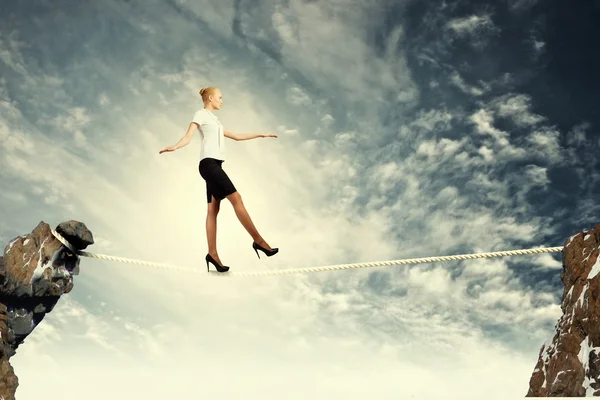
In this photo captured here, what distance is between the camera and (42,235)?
461 inches

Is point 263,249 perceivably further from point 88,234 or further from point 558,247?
point 558,247

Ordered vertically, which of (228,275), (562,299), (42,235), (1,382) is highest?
(562,299)

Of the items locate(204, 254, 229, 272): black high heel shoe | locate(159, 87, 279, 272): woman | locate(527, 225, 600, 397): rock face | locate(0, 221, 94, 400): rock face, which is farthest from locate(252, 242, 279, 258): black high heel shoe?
locate(527, 225, 600, 397): rock face

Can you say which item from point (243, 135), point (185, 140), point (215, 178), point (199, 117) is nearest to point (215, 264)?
point (215, 178)

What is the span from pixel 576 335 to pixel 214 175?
8.73m

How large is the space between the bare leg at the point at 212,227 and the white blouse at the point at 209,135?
2.48 feet

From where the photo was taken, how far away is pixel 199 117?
23.9 ft

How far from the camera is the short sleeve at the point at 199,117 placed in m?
7.23

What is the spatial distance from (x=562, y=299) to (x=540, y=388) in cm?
218

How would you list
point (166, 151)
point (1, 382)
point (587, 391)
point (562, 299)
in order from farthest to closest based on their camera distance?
point (1, 382), point (562, 299), point (587, 391), point (166, 151)

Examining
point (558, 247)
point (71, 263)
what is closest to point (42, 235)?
point (71, 263)

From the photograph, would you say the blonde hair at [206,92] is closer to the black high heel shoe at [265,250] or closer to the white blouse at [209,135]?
the white blouse at [209,135]

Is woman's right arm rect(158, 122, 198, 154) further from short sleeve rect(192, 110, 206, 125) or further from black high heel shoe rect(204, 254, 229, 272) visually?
black high heel shoe rect(204, 254, 229, 272)

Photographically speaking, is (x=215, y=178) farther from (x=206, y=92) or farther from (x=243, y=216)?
(x=206, y=92)
